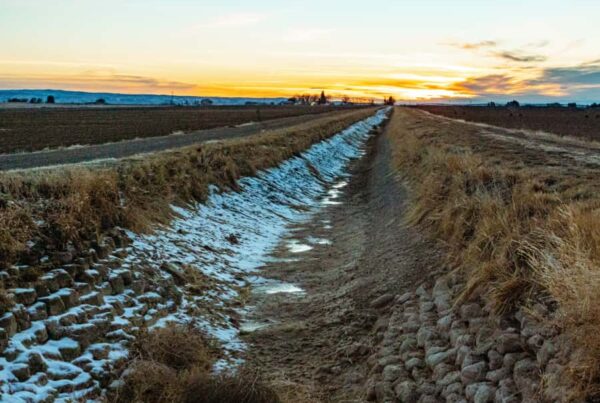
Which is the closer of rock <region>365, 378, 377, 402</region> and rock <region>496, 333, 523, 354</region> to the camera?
rock <region>496, 333, 523, 354</region>

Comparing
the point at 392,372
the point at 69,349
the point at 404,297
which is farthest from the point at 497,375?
the point at 69,349

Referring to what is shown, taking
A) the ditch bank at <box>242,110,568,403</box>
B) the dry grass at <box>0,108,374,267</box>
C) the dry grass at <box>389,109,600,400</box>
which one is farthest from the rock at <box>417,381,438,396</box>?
the dry grass at <box>0,108,374,267</box>

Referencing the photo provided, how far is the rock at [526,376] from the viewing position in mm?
4645

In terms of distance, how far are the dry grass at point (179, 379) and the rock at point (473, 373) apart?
212 centimetres

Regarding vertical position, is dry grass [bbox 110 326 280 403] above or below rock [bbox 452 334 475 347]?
below

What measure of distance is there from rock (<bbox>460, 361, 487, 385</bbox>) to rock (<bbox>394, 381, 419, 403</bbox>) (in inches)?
25.2

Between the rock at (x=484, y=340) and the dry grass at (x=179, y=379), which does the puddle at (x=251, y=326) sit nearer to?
the dry grass at (x=179, y=379)

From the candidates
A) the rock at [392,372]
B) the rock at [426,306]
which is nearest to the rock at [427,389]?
the rock at [392,372]

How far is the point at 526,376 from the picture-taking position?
485cm

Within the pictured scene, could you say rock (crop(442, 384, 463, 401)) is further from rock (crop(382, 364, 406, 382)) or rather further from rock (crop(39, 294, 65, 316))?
rock (crop(39, 294, 65, 316))

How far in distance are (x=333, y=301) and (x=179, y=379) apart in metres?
4.19

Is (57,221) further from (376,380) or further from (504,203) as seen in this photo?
(504,203)

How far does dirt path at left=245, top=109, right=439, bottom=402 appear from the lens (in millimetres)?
7043

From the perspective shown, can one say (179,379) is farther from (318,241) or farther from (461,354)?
(318,241)
